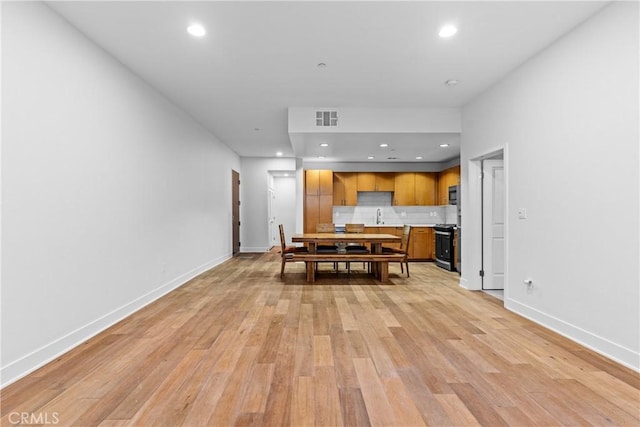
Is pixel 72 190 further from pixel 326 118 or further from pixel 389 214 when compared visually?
pixel 389 214

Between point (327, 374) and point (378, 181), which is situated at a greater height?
point (378, 181)

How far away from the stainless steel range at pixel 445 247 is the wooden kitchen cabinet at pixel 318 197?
2793 mm

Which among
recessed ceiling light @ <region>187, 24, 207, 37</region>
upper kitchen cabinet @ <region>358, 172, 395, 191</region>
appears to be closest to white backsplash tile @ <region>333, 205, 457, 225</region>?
upper kitchen cabinet @ <region>358, 172, 395, 191</region>

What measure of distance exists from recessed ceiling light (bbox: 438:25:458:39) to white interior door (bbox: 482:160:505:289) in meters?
2.39

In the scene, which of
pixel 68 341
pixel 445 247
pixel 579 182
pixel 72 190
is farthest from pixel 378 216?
pixel 68 341

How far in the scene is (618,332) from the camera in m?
2.41

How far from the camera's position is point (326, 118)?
16.1ft

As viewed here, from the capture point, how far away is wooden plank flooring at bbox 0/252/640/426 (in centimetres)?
176

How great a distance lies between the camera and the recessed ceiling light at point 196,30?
2.75 meters

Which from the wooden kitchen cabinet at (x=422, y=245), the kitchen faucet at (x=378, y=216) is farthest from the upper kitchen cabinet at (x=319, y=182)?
the wooden kitchen cabinet at (x=422, y=245)

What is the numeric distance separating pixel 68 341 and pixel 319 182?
6.45 m

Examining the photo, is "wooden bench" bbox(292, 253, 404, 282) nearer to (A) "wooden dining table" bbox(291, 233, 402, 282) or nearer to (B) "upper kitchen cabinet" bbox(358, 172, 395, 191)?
(A) "wooden dining table" bbox(291, 233, 402, 282)

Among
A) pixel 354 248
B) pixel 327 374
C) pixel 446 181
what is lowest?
pixel 327 374

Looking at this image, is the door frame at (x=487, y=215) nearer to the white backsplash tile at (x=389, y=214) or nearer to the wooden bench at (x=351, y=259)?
the wooden bench at (x=351, y=259)
